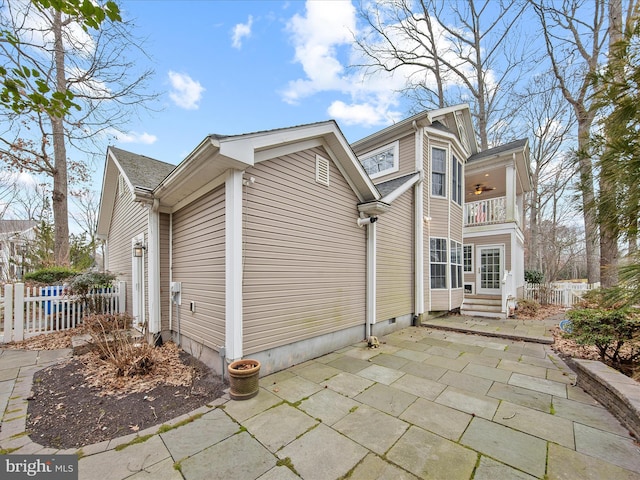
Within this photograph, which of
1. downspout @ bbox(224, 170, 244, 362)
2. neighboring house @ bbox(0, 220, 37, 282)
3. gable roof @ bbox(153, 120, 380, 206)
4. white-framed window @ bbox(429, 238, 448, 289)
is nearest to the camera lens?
gable roof @ bbox(153, 120, 380, 206)

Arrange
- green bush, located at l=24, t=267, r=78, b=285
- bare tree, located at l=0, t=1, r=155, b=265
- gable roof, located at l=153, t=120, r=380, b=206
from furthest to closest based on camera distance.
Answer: green bush, located at l=24, t=267, r=78, b=285, bare tree, located at l=0, t=1, r=155, b=265, gable roof, located at l=153, t=120, r=380, b=206

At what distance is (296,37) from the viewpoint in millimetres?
10000

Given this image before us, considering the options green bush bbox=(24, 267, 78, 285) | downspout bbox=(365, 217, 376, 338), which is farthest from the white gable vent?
green bush bbox=(24, 267, 78, 285)

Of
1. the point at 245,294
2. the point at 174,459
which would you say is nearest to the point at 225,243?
the point at 245,294

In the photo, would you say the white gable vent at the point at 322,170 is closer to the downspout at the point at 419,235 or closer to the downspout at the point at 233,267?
the downspout at the point at 233,267

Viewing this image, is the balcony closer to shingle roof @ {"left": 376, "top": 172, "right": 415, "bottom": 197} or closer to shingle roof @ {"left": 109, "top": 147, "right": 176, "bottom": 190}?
shingle roof @ {"left": 376, "top": 172, "right": 415, "bottom": 197}

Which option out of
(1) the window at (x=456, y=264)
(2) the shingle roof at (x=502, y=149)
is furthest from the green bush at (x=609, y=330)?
(2) the shingle roof at (x=502, y=149)

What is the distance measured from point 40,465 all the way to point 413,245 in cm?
820

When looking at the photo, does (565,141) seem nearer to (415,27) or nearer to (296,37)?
(415,27)

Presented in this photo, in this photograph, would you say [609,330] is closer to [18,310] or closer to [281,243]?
[281,243]

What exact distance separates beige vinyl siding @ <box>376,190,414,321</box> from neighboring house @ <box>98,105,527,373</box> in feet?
0.17

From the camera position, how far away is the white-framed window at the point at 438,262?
27.9 feet

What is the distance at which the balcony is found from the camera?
34.4 feet

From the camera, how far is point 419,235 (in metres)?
8.14
